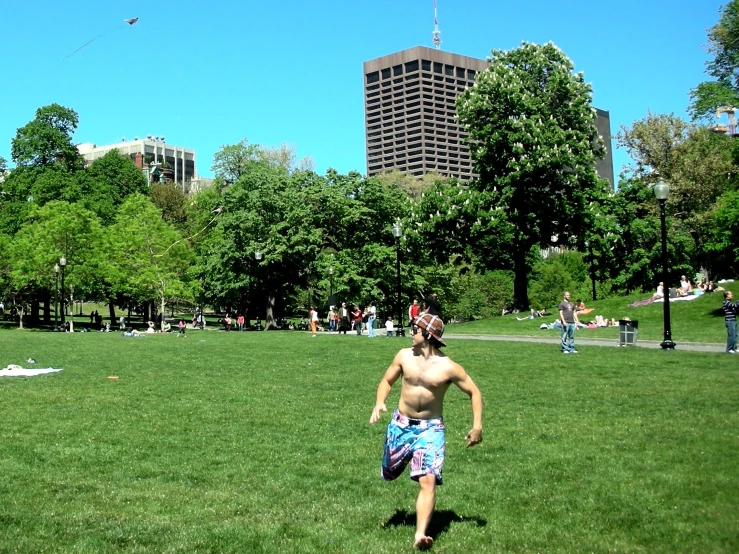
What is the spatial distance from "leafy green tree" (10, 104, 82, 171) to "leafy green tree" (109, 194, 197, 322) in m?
8.52

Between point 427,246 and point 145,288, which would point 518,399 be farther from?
point 145,288

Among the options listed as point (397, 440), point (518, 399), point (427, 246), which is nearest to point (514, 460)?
point (397, 440)

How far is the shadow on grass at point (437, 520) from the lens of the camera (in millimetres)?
6370

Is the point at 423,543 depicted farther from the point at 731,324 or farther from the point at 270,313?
the point at 270,313

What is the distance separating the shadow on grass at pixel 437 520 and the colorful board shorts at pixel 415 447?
16.3 inches

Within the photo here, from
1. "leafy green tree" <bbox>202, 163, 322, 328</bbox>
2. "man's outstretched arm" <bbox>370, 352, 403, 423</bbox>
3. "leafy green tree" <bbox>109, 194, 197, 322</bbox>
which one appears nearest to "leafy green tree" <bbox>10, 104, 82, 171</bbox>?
"leafy green tree" <bbox>109, 194, 197, 322</bbox>

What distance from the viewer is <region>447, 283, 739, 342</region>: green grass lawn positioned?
3253 centimetres

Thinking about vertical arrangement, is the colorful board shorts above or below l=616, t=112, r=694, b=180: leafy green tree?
below

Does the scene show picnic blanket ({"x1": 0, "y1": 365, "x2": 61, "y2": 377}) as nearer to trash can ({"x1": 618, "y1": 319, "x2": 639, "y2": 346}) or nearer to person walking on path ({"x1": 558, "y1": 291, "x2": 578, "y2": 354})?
person walking on path ({"x1": 558, "y1": 291, "x2": 578, "y2": 354})

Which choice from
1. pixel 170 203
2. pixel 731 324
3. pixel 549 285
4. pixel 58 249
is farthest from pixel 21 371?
pixel 549 285

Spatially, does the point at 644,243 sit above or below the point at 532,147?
below

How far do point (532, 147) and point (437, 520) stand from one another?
39.2 meters

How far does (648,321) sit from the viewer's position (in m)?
38.8

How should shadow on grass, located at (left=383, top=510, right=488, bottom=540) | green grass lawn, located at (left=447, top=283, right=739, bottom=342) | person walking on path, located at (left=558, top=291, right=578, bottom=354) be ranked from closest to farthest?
shadow on grass, located at (left=383, top=510, right=488, bottom=540) < person walking on path, located at (left=558, top=291, right=578, bottom=354) < green grass lawn, located at (left=447, top=283, right=739, bottom=342)
